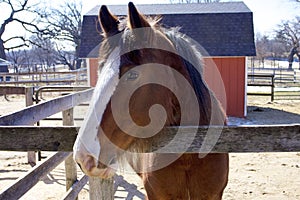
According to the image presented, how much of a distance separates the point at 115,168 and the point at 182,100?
471 mm

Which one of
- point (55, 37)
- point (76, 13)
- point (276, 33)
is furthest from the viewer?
point (276, 33)

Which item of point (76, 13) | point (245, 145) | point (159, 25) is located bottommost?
point (245, 145)

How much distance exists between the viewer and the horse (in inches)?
53.6

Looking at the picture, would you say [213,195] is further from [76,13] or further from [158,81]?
[76,13]

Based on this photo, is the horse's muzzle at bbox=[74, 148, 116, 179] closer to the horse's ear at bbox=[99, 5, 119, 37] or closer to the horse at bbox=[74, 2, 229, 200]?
the horse at bbox=[74, 2, 229, 200]

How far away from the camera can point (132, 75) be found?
1431 mm

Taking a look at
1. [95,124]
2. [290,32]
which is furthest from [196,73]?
[290,32]

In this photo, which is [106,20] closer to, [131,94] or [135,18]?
[135,18]

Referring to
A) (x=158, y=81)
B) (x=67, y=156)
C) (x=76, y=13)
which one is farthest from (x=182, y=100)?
(x=76, y=13)

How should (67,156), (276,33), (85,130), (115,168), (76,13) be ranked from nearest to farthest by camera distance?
(85,130) < (115,168) < (67,156) < (76,13) < (276,33)

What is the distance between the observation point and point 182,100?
164 cm

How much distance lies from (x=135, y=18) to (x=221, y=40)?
10.4m

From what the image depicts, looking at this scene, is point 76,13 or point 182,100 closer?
point 182,100

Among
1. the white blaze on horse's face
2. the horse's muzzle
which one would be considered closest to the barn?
the white blaze on horse's face
